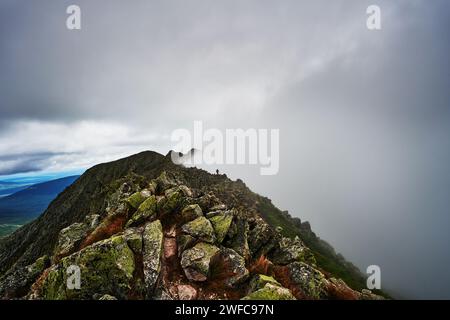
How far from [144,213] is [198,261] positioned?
1031cm

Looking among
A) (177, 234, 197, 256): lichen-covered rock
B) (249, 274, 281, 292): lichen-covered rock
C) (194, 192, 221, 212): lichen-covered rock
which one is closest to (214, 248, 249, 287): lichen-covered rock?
(249, 274, 281, 292): lichen-covered rock

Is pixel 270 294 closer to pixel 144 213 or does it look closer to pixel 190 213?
pixel 190 213

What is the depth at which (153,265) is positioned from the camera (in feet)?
77.3

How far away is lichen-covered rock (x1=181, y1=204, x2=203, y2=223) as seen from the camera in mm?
31158

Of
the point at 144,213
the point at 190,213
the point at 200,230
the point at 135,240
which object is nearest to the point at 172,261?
the point at 135,240

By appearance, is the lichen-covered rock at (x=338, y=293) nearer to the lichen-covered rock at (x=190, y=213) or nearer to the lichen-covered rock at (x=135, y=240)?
the lichen-covered rock at (x=190, y=213)

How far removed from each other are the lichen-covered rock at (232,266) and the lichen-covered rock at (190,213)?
6217mm

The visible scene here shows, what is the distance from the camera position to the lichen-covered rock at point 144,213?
29828 millimetres

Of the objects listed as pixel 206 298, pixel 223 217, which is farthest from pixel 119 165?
pixel 206 298

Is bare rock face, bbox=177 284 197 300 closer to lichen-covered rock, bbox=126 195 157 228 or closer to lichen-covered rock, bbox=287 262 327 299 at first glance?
lichen-covered rock, bbox=287 262 327 299

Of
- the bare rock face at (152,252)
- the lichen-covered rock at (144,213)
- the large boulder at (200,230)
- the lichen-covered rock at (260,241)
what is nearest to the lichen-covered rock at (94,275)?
the bare rock face at (152,252)

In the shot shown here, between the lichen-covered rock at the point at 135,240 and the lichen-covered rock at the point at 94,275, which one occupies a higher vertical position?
the lichen-covered rock at the point at 135,240
